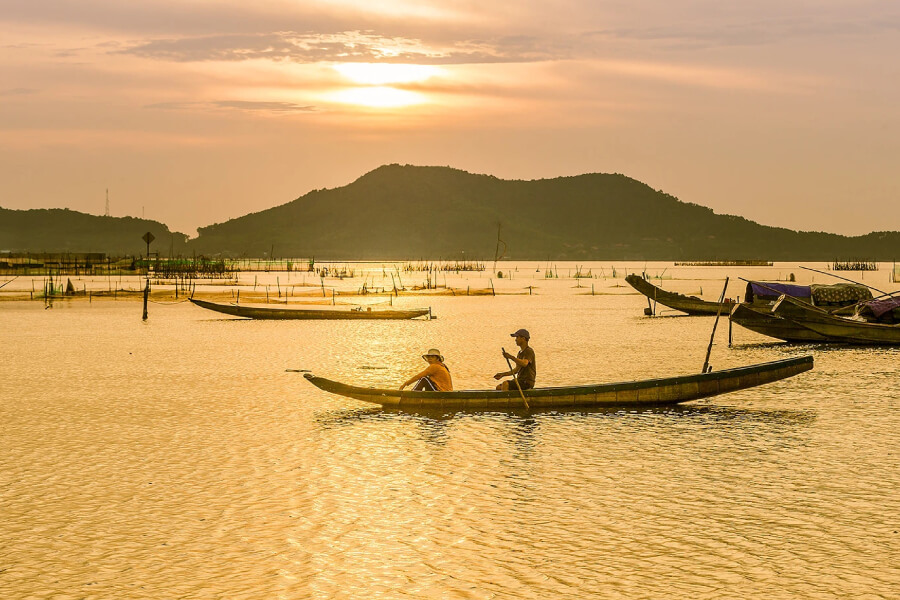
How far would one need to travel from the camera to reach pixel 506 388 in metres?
16.5

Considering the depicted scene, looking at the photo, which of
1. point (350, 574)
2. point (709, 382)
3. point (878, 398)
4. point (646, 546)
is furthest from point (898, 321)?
point (350, 574)

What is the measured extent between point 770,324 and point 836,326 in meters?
1.88

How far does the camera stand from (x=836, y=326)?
2770 centimetres

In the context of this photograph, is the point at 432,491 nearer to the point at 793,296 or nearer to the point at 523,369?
the point at 523,369

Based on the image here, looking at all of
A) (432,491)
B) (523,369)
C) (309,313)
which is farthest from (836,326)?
(309,313)

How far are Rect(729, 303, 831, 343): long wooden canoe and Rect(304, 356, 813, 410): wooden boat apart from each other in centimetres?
1168

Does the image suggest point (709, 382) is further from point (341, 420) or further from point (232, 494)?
point (232, 494)

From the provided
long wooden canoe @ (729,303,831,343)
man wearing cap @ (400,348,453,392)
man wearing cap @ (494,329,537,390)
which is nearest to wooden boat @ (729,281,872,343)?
long wooden canoe @ (729,303,831,343)

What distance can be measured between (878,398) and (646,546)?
11845mm

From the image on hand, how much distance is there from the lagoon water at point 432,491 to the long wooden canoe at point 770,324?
16.0 feet

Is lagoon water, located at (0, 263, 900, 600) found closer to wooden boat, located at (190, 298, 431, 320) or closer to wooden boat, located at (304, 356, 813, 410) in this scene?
wooden boat, located at (304, 356, 813, 410)

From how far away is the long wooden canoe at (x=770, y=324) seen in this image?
28109 millimetres

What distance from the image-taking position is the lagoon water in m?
8.01

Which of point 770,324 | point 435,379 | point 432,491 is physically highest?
point 770,324
